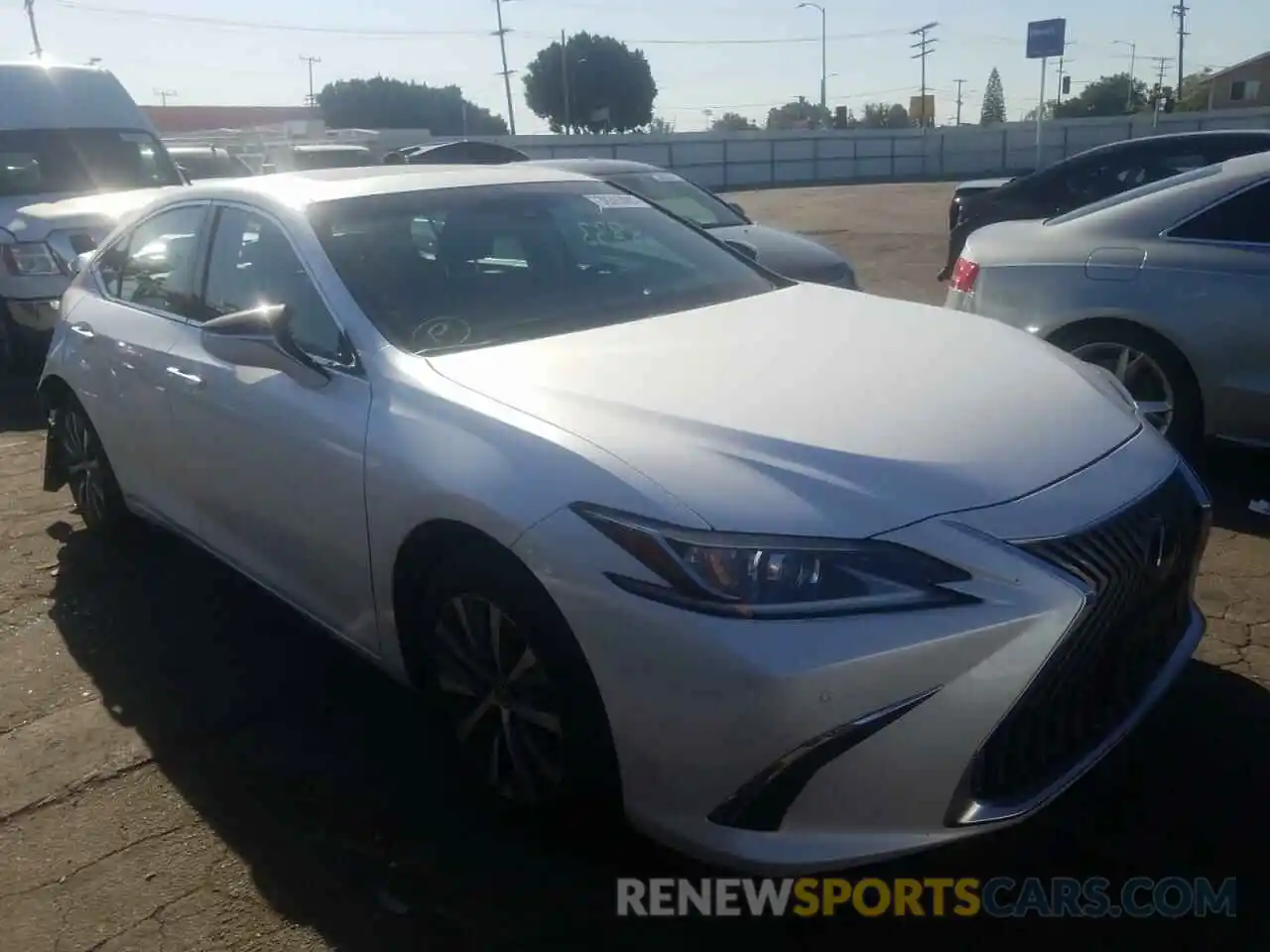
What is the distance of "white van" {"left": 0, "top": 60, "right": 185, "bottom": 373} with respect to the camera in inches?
334

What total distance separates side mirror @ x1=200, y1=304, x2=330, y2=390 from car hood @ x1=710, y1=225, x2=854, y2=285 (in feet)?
16.2

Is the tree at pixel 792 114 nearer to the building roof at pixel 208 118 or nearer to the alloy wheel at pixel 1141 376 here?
the building roof at pixel 208 118

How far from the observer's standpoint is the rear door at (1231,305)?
188 inches

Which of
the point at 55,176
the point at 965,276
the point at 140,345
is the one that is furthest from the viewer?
the point at 55,176

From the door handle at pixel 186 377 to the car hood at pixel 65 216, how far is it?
495 cm

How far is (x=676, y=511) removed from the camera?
90.9 inches

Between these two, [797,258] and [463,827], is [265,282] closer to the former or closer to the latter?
[463,827]

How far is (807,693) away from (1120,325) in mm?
3641

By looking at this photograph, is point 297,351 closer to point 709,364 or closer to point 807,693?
point 709,364

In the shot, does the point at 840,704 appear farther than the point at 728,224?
No

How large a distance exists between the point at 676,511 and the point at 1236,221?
3.89 metres

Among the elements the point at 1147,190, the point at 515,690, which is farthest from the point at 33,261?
the point at 1147,190

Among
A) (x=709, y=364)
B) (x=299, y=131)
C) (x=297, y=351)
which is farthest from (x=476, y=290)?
(x=299, y=131)

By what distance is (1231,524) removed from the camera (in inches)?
185
